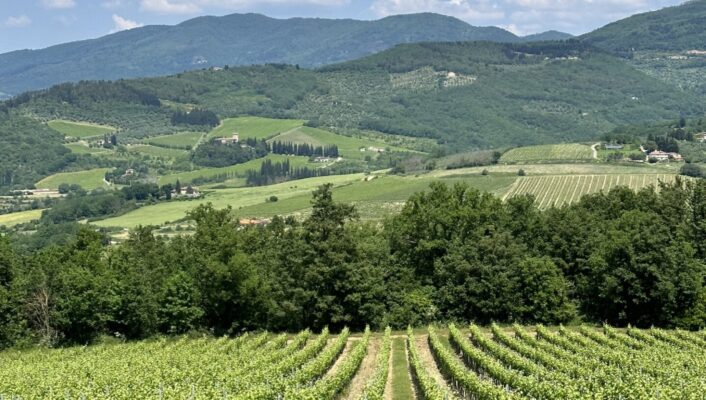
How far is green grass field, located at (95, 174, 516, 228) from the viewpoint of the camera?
474ft

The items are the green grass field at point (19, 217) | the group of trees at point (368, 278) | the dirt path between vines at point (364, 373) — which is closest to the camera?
the dirt path between vines at point (364, 373)

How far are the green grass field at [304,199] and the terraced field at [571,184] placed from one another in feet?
15.5

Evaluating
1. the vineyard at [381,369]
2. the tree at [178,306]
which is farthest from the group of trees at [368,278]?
the vineyard at [381,369]

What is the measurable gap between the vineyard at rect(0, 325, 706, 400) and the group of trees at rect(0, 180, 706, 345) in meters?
Result: 5.30

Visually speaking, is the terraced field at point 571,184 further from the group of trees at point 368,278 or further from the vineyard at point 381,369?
the vineyard at point 381,369

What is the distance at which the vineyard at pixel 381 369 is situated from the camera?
2980 centimetres

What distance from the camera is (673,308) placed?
57.8 m

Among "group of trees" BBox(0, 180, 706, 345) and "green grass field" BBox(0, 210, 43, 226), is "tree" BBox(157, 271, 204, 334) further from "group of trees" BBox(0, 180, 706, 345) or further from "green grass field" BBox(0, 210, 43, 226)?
"green grass field" BBox(0, 210, 43, 226)

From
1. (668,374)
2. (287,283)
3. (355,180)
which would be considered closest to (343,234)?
(287,283)

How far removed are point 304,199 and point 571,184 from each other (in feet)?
185

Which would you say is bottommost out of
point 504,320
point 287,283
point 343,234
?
point 504,320

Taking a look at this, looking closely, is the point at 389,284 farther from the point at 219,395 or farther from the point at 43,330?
the point at 219,395

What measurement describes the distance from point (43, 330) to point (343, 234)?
25356mm

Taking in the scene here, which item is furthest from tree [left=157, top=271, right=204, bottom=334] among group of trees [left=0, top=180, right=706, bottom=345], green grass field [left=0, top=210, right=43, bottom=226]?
green grass field [left=0, top=210, right=43, bottom=226]
